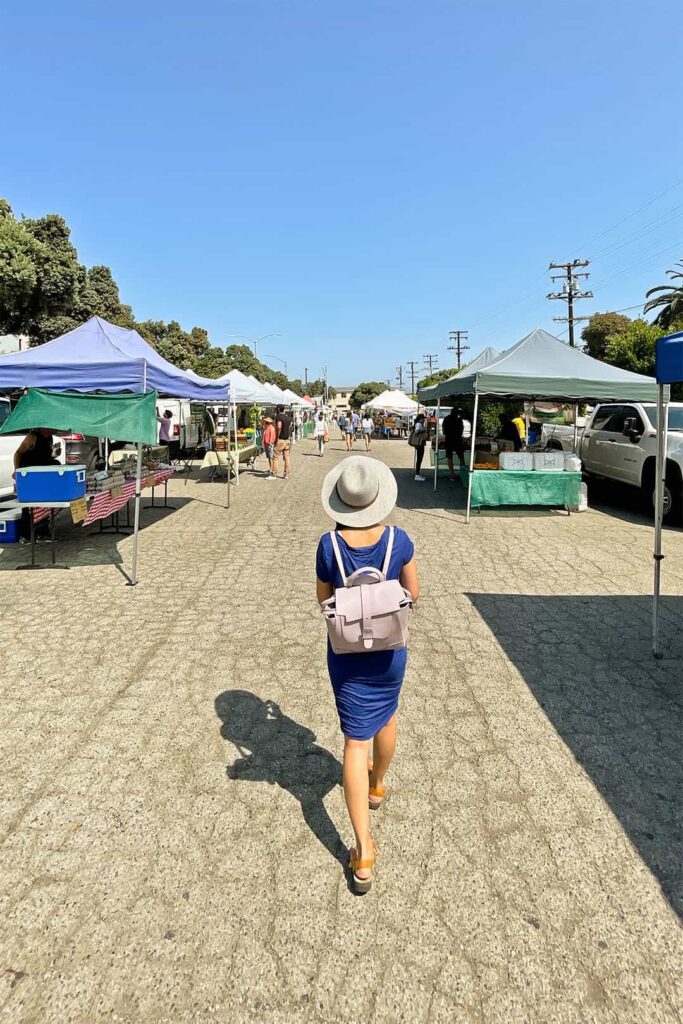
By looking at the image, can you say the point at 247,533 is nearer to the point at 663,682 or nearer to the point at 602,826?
the point at 663,682

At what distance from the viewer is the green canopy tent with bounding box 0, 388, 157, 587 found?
6211mm

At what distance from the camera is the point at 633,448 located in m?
10.8

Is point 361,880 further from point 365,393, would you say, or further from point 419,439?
point 365,393

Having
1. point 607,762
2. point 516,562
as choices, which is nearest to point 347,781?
point 607,762

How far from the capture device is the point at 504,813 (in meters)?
2.74

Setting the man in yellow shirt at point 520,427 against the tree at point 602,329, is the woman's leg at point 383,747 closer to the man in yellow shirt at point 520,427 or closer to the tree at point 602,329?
the man in yellow shirt at point 520,427

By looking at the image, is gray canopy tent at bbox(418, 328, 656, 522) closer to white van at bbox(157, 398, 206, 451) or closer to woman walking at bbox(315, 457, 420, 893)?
woman walking at bbox(315, 457, 420, 893)

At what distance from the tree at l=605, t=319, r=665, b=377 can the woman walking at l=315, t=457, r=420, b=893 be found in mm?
35480

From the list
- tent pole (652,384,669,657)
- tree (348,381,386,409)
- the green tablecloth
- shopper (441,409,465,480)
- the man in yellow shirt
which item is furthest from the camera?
tree (348,381,386,409)

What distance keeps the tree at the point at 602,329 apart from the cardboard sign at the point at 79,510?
5067 cm

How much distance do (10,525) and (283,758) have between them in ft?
19.2

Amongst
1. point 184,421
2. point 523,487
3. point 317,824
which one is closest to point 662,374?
point 317,824

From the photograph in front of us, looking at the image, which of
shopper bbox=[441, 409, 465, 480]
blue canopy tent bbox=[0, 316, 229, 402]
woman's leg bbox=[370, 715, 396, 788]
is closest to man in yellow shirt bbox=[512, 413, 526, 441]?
shopper bbox=[441, 409, 465, 480]

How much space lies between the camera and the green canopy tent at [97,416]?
6.21 metres
